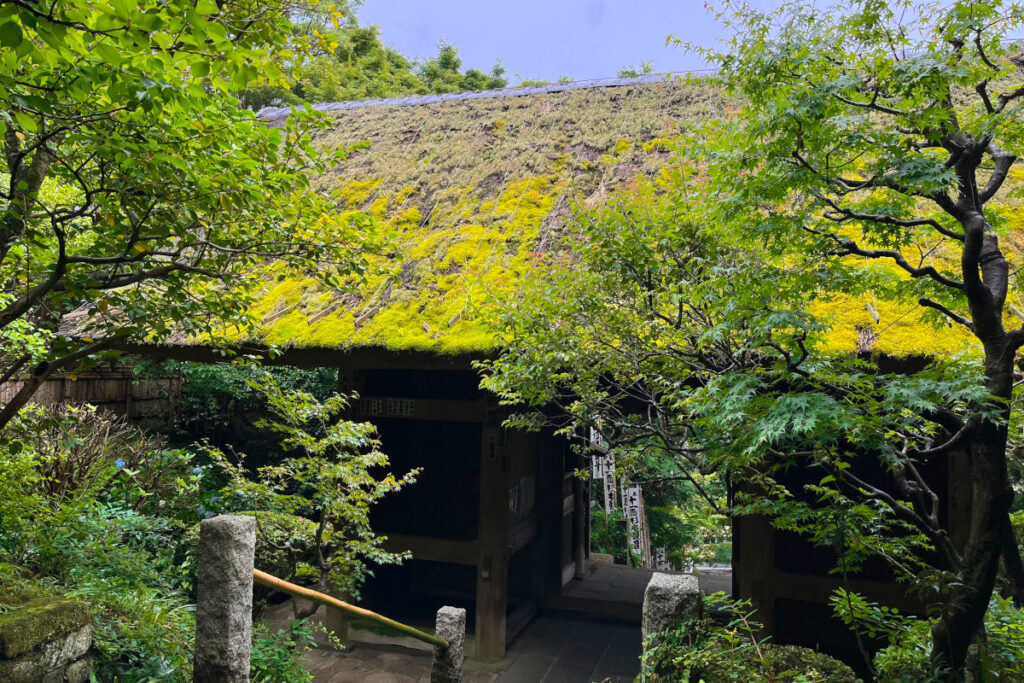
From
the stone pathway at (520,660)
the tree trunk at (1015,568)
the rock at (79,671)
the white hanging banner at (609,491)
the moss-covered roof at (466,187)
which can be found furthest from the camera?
the white hanging banner at (609,491)

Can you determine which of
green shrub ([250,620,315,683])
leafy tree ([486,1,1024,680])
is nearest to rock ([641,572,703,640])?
leafy tree ([486,1,1024,680])

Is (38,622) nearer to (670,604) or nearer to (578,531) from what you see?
(670,604)

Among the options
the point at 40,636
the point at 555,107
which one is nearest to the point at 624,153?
the point at 555,107

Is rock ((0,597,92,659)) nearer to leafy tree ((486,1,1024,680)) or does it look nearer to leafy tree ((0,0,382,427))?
leafy tree ((0,0,382,427))

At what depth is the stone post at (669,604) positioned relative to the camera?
338 cm

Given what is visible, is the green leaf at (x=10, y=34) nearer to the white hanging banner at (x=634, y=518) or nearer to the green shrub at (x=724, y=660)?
the green shrub at (x=724, y=660)

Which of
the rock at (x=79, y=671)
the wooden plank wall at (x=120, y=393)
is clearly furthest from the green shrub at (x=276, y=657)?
the wooden plank wall at (x=120, y=393)

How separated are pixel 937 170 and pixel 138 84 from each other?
3.07 metres

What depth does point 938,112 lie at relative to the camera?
2486mm

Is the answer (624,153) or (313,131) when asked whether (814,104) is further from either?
(313,131)

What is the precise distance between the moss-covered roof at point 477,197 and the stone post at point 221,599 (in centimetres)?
200

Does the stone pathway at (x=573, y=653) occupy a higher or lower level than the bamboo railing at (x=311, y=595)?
lower

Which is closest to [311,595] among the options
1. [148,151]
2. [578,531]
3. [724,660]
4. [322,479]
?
[322,479]

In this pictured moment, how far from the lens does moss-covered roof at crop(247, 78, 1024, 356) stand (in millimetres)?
5410
